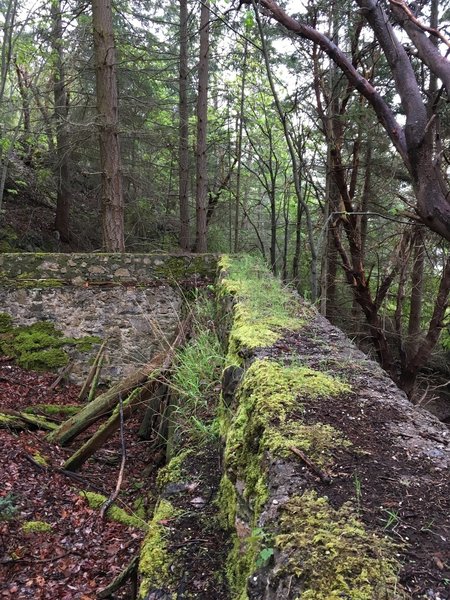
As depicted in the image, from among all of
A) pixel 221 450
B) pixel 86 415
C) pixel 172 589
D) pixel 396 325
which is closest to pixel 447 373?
pixel 396 325

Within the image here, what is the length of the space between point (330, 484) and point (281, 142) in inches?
583

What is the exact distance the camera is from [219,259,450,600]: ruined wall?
Answer: 991mm

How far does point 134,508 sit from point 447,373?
34.2 ft

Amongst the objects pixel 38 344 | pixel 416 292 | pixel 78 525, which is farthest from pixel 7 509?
pixel 416 292

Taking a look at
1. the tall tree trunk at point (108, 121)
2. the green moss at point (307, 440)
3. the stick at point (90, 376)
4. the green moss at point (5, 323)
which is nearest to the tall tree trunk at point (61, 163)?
the tall tree trunk at point (108, 121)

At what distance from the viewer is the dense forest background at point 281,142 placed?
5238mm

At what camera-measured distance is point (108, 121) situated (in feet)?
23.7

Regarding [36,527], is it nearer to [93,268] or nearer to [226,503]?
[226,503]

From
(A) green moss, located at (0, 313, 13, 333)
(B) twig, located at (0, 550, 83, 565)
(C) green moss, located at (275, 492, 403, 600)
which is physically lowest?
(B) twig, located at (0, 550, 83, 565)

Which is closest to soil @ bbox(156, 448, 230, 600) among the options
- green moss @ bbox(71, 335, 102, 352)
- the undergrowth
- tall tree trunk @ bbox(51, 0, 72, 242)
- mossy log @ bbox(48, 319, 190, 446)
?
the undergrowth

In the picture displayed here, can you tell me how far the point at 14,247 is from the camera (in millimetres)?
10430

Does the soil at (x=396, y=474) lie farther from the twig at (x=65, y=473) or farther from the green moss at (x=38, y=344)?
the green moss at (x=38, y=344)

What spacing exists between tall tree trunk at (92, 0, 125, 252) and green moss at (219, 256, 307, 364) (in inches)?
119

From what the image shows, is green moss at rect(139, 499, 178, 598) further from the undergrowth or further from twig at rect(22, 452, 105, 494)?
→ twig at rect(22, 452, 105, 494)
